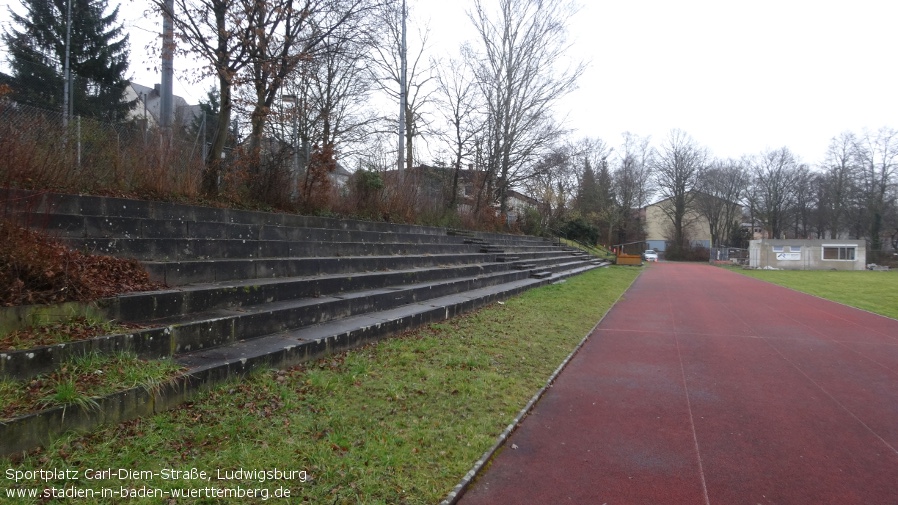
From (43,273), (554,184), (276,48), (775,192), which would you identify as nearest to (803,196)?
(775,192)

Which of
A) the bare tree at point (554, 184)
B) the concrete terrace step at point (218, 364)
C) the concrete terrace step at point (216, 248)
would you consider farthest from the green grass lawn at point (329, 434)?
the bare tree at point (554, 184)

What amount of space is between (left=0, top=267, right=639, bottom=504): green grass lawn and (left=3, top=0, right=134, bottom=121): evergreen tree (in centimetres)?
611

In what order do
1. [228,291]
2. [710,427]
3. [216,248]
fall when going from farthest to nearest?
1. [216,248]
2. [228,291]
3. [710,427]

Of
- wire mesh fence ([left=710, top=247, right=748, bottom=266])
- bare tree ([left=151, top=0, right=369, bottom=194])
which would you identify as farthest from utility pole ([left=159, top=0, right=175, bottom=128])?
wire mesh fence ([left=710, top=247, right=748, bottom=266])

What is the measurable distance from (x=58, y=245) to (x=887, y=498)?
7120 millimetres

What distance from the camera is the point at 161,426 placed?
3637 millimetres

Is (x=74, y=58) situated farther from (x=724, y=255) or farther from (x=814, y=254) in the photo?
(x=724, y=255)

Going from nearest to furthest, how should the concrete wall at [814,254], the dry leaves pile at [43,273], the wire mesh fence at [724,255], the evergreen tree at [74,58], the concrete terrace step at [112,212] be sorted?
the dry leaves pile at [43,273] < the concrete terrace step at [112,212] < the evergreen tree at [74,58] < the concrete wall at [814,254] < the wire mesh fence at [724,255]

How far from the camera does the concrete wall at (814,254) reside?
40562mm

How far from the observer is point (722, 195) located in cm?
6875

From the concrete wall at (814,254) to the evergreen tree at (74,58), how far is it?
151ft

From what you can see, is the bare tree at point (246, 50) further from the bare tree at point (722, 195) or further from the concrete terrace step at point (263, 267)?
the bare tree at point (722, 195)

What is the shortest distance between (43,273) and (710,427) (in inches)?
247

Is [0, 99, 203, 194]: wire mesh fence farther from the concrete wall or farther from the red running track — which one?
the concrete wall
